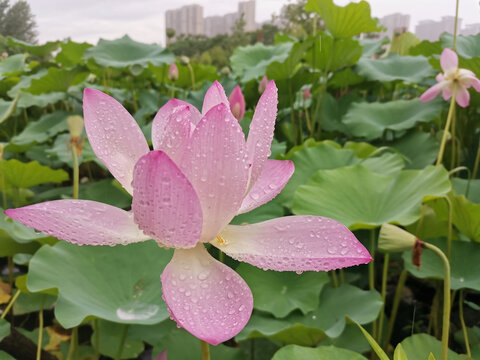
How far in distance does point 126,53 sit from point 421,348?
64.1 inches

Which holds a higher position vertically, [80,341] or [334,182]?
[334,182]

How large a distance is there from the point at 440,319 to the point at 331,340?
0.90 ft

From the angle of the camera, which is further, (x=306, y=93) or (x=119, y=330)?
(x=306, y=93)

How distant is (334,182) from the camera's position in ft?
2.69

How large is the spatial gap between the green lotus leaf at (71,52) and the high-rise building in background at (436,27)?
1519 millimetres

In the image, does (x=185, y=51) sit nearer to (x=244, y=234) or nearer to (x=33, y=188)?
(x=33, y=188)

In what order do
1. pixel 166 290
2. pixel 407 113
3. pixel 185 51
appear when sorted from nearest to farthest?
pixel 166 290
pixel 407 113
pixel 185 51

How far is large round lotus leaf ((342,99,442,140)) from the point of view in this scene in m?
1.21

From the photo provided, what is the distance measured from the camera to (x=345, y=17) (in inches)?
51.4

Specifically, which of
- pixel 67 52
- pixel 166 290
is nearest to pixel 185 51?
pixel 67 52

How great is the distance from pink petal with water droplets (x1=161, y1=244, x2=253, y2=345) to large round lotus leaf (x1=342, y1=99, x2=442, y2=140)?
3.33 feet

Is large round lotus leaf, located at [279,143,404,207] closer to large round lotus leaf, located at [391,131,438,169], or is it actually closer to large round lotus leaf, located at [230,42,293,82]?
large round lotus leaf, located at [391,131,438,169]

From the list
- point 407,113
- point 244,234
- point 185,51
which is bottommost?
point 185,51

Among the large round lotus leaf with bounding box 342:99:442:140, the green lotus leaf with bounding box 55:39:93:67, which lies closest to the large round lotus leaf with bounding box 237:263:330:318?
the large round lotus leaf with bounding box 342:99:442:140
